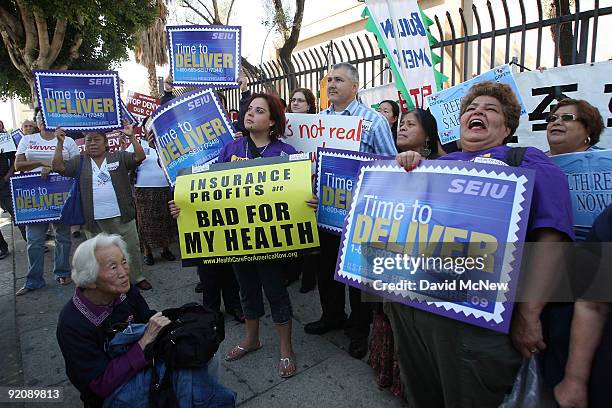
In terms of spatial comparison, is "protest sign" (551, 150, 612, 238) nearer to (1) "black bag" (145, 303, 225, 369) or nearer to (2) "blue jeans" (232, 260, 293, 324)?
(2) "blue jeans" (232, 260, 293, 324)

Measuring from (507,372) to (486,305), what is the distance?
12.1 inches

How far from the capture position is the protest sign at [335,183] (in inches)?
107

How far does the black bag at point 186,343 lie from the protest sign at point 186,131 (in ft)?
5.49

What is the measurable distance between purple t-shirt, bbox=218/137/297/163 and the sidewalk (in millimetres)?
1413

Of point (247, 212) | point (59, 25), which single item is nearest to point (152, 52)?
point (59, 25)

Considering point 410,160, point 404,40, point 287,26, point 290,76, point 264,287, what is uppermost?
point 287,26

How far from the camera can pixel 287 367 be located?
2.84m

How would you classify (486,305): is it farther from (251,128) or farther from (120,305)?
(251,128)

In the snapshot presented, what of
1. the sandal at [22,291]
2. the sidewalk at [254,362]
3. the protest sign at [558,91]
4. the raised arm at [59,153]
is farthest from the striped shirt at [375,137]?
the sandal at [22,291]

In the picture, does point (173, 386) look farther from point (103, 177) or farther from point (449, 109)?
point (103, 177)

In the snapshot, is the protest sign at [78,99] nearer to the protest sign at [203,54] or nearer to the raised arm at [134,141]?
the raised arm at [134,141]

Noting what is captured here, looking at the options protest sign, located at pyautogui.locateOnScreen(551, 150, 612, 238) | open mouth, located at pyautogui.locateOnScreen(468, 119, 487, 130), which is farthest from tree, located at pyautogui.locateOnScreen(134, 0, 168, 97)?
protest sign, located at pyautogui.locateOnScreen(551, 150, 612, 238)

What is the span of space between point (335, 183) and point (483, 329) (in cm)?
149

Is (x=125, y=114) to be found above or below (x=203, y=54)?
below
